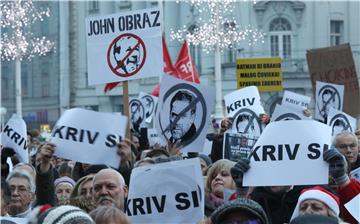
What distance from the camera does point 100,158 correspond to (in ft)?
22.7

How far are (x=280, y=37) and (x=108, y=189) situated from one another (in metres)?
38.6

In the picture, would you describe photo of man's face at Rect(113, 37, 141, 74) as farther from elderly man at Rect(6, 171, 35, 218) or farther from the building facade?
the building facade

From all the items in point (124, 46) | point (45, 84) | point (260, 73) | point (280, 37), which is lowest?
point (45, 84)

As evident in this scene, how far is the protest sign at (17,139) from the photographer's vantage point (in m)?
8.62

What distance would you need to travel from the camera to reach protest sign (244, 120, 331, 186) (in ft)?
19.8

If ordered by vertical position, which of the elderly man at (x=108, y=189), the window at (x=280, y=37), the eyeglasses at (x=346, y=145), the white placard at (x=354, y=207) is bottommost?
the white placard at (x=354, y=207)

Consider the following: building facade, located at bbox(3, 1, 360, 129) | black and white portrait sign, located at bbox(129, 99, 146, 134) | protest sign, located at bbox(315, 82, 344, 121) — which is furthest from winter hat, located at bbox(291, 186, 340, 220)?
building facade, located at bbox(3, 1, 360, 129)

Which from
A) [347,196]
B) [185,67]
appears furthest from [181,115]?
[185,67]

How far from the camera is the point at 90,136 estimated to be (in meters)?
7.04

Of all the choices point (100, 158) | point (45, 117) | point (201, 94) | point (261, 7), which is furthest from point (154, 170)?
point (45, 117)

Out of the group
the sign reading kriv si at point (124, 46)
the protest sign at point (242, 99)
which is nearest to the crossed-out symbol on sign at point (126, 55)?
the sign reading kriv si at point (124, 46)

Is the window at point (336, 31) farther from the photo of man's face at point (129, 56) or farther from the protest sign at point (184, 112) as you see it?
the protest sign at point (184, 112)

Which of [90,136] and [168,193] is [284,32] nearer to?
[90,136]

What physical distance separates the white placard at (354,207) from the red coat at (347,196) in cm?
11
